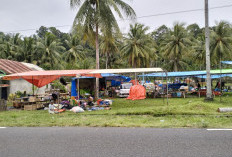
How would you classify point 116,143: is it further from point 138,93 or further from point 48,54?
point 48,54

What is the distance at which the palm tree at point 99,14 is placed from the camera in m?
15.4

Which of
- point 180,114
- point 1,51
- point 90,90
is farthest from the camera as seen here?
point 1,51

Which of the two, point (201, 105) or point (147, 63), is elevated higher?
point (147, 63)

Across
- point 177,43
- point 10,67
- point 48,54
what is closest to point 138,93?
point 10,67

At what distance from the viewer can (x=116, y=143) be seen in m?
5.33

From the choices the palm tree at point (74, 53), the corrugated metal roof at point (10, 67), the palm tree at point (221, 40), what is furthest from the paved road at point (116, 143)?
the palm tree at point (74, 53)

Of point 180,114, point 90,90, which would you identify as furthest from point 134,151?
point 90,90

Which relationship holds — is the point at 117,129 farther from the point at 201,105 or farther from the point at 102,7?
the point at 102,7

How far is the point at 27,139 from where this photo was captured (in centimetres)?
597

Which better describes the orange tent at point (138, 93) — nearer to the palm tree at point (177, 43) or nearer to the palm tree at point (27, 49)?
the palm tree at point (177, 43)

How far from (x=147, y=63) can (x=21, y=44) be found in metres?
23.2

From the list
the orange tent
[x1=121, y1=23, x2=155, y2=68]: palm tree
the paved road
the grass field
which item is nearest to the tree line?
[x1=121, y1=23, x2=155, y2=68]: palm tree

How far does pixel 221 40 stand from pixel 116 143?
75.7ft

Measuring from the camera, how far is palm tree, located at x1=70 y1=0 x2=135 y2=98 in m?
15.4
